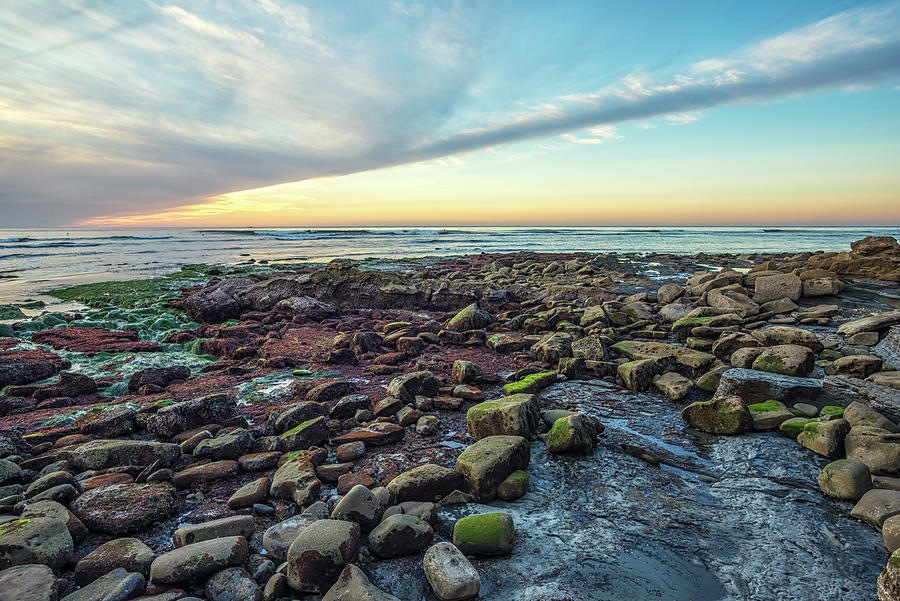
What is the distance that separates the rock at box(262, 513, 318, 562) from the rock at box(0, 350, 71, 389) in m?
7.56

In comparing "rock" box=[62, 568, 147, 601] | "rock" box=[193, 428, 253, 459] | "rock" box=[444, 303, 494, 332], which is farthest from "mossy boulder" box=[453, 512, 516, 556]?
"rock" box=[444, 303, 494, 332]

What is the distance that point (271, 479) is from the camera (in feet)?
14.5

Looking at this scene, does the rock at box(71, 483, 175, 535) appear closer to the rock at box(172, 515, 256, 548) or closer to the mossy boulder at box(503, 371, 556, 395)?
the rock at box(172, 515, 256, 548)

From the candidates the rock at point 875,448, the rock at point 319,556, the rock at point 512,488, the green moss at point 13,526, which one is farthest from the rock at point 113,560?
the rock at point 875,448

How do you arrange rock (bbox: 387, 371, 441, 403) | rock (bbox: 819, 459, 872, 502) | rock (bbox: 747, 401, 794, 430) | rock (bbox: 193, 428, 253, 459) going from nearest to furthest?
1. rock (bbox: 819, 459, 872, 502)
2. rock (bbox: 193, 428, 253, 459)
3. rock (bbox: 747, 401, 794, 430)
4. rock (bbox: 387, 371, 441, 403)

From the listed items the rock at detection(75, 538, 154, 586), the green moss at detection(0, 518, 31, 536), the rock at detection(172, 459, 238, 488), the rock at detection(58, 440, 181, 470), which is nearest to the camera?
the rock at detection(75, 538, 154, 586)

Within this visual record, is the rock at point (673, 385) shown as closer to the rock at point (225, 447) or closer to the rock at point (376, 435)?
the rock at point (376, 435)

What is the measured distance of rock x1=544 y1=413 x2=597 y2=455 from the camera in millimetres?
4898

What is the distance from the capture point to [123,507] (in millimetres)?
3754

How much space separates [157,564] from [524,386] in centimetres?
503

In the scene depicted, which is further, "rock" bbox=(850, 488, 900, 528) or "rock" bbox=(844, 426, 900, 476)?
"rock" bbox=(844, 426, 900, 476)

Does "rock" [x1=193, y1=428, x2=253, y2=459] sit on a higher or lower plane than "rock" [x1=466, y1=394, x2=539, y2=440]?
lower

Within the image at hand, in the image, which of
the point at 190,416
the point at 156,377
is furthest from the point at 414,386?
the point at 156,377

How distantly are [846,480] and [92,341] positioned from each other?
46.4 feet
